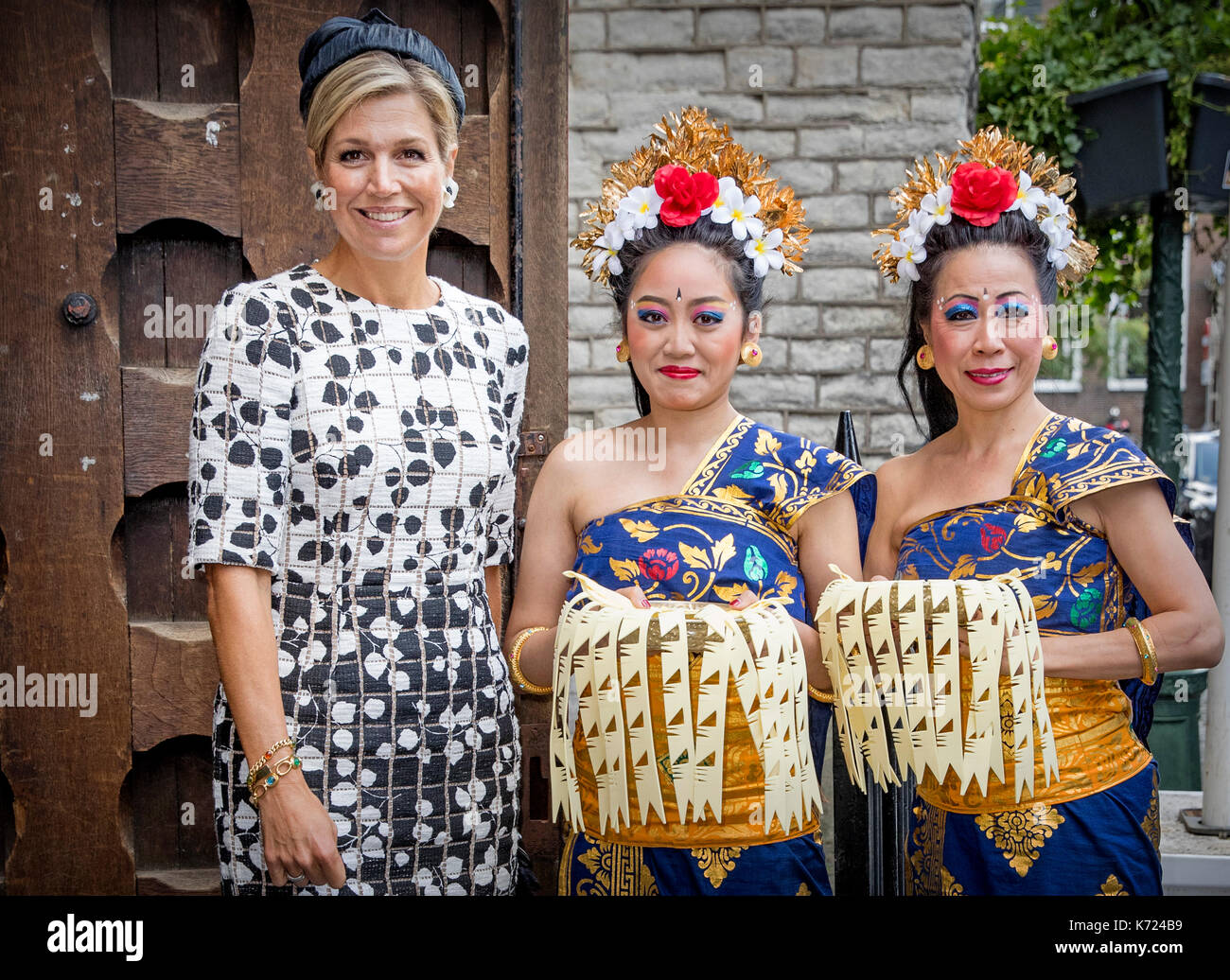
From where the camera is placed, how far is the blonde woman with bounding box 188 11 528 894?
5.31 feet

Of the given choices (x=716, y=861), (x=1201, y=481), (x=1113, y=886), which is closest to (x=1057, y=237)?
(x=1113, y=886)

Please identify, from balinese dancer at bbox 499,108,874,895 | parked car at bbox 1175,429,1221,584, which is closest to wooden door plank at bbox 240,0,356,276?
balinese dancer at bbox 499,108,874,895

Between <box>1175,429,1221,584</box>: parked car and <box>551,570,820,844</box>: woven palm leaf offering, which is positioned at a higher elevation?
<box>1175,429,1221,584</box>: parked car

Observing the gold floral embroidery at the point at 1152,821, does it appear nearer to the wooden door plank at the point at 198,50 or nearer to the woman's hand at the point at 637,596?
the woman's hand at the point at 637,596

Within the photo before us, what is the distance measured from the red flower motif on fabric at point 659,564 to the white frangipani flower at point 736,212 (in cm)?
53

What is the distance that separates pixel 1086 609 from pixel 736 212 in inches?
33.0

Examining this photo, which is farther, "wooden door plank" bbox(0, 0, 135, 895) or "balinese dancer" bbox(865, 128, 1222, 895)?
"wooden door plank" bbox(0, 0, 135, 895)

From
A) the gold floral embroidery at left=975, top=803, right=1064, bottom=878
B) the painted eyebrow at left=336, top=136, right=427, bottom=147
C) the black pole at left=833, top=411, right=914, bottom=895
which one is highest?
the painted eyebrow at left=336, top=136, right=427, bottom=147

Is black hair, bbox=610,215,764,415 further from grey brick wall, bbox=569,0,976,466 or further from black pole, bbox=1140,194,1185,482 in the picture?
black pole, bbox=1140,194,1185,482

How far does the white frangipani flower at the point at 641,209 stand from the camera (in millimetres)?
1725

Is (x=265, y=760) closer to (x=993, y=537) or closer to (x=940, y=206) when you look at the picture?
(x=993, y=537)

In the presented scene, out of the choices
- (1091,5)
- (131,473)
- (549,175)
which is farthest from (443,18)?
(1091,5)

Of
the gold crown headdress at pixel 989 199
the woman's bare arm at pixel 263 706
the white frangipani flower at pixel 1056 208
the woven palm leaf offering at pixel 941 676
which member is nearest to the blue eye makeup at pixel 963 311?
the gold crown headdress at pixel 989 199
